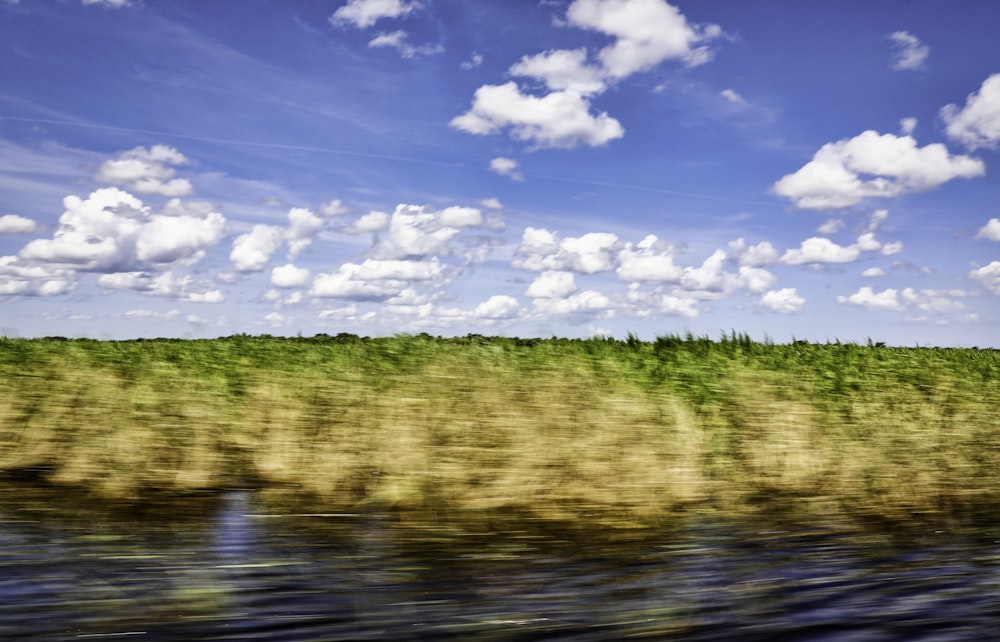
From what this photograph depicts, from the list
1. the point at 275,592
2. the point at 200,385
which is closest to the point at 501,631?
the point at 275,592

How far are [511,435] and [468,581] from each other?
4.05 m

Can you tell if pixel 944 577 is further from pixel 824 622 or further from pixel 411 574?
pixel 411 574

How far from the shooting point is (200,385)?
14.8 m

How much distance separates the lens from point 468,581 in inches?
299

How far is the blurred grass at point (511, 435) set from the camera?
35.7 ft

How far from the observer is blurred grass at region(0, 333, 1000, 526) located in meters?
10.9

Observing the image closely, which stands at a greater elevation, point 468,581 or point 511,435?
point 511,435

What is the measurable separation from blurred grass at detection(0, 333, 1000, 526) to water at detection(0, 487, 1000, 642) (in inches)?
42.3

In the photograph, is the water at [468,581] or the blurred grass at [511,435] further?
the blurred grass at [511,435]

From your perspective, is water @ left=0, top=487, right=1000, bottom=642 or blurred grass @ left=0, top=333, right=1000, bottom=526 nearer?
water @ left=0, top=487, right=1000, bottom=642

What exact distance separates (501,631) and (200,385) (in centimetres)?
1027

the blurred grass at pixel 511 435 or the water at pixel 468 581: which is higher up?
the blurred grass at pixel 511 435

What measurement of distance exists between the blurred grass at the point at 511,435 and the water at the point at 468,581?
107 cm

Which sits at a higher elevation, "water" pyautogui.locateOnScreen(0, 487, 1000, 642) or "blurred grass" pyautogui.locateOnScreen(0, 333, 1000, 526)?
Answer: "blurred grass" pyautogui.locateOnScreen(0, 333, 1000, 526)
